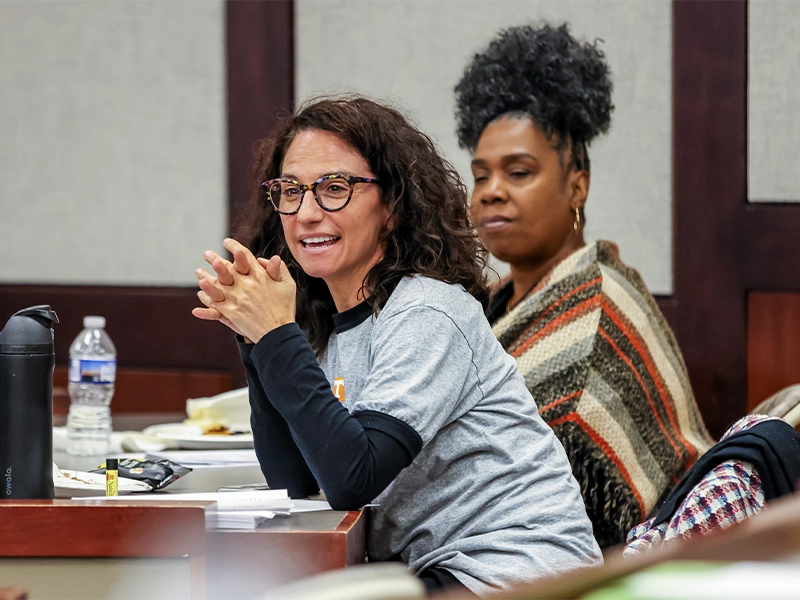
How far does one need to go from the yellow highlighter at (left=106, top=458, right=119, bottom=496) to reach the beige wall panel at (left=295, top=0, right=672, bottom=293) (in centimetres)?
155

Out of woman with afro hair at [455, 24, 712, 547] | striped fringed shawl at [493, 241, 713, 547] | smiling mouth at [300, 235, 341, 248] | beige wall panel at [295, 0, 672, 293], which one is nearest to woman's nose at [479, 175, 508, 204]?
woman with afro hair at [455, 24, 712, 547]

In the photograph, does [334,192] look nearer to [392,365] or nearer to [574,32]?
[392,365]

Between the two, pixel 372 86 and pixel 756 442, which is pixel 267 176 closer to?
pixel 756 442

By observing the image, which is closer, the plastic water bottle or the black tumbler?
the black tumbler

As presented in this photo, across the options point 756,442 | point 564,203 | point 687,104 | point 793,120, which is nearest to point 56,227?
point 564,203

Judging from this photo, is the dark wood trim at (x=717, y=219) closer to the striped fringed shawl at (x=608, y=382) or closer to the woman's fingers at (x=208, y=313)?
the striped fringed shawl at (x=608, y=382)

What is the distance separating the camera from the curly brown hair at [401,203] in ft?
5.20

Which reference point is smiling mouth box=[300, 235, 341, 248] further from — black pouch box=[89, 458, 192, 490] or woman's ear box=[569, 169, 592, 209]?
woman's ear box=[569, 169, 592, 209]

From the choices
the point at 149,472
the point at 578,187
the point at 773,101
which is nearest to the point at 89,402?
the point at 149,472

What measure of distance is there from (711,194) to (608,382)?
956 mm

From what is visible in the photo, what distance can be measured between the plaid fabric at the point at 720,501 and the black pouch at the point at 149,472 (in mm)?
667

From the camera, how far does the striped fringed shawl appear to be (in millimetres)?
1937

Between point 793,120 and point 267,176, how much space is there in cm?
159

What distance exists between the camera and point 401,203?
1.62 meters
